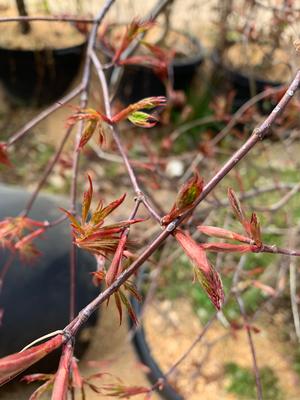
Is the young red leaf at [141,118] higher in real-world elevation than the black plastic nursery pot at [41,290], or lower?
higher

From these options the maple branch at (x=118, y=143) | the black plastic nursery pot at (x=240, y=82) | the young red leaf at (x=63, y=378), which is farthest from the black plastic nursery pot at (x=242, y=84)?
the young red leaf at (x=63, y=378)

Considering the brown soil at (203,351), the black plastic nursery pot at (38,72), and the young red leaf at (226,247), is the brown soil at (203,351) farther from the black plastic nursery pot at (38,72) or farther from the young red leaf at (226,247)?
the black plastic nursery pot at (38,72)

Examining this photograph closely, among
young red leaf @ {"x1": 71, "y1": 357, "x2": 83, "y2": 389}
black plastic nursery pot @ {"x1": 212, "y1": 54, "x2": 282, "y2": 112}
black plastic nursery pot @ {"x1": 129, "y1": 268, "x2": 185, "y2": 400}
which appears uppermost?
young red leaf @ {"x1": 71, "y1": 357, "x2": 83, "y2": 389}

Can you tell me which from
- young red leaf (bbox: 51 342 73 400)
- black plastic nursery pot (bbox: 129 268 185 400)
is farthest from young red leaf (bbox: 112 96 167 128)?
black plastic nursery pot (bbox: 129 268 185 400)

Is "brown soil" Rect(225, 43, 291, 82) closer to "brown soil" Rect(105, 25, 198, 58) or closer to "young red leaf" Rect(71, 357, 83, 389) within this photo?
"brown soil" Rect(105, 25, 198, 58)

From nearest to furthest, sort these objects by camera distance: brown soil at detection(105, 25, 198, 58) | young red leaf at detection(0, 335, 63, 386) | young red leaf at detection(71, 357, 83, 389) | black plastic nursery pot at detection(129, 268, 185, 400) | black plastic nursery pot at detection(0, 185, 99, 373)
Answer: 1. young red leaf at detection(0, 335, 63, 386)
2. young red leaf at detection(71, 357, 83, 389)
3. black plastic nursery pot at detection(0, 185, 99, 373)
4. black plastic nursery pot at detection(129, 268, 185, 400)
5. brown soil at detection(105, 25, 198, 58)

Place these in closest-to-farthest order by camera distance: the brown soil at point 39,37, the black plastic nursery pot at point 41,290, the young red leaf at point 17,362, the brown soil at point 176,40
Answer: the young red leaf at point 17,362, the black plastic nursery pot at point 41,290, the brown soil at point 39,37, the brown soil at point 176,40

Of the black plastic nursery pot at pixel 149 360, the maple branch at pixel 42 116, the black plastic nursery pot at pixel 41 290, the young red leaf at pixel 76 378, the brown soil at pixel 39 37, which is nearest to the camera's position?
the young red leaf at pixel 76 378
